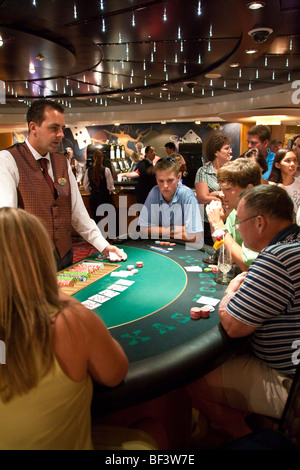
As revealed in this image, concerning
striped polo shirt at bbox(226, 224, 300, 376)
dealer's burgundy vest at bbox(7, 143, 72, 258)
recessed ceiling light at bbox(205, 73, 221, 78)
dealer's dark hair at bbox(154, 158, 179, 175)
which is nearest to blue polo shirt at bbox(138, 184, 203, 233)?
dealer's dark hair at bbox(154, 158, 179, 175)

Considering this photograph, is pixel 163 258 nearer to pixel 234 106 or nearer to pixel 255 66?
pixel 255 66

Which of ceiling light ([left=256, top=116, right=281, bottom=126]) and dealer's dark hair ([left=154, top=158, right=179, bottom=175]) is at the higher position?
ceiling light ([left=256, top=116, right=281, bottom=126])

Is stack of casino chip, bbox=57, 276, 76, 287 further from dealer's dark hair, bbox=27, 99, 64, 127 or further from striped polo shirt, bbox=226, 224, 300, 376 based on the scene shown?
dealer's dark hair, bbox=27, 99, 64, 127

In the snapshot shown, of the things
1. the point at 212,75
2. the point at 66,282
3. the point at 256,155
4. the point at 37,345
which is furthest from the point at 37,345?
the point at 212,75

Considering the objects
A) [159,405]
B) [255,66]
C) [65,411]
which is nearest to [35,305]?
[65,411]

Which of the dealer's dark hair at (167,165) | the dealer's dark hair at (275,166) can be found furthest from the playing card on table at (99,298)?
the dealer's dark hair at (275,166)

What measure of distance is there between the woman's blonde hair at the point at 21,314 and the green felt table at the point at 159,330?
297 mm

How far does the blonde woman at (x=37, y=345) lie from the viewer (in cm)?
88

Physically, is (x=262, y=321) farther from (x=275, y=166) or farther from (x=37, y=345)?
(x=275, y=166)

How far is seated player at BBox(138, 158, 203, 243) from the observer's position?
2.96m

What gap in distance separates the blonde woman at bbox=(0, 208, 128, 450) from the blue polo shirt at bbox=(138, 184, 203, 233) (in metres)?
2.14

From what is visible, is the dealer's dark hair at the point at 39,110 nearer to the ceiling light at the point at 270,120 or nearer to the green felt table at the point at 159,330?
the green felt table at the point at 159,330

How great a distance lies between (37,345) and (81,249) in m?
4.85

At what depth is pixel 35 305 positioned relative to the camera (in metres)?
0.90
